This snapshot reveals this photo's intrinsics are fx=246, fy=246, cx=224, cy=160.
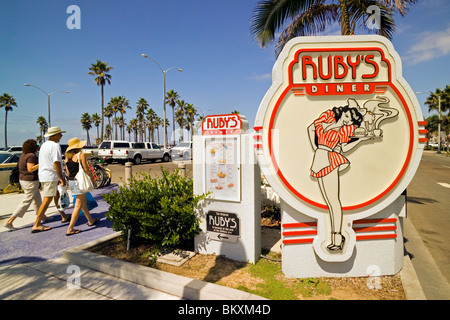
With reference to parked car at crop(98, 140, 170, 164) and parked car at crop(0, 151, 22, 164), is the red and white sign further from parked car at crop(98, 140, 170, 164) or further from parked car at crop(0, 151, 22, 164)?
parked car at crop(98, 140, 170, 164)

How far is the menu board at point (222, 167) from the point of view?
385 centimetres

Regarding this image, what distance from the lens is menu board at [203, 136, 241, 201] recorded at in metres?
3.85

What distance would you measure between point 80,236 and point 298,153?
4.68m

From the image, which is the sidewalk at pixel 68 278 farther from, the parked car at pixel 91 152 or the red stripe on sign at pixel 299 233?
the parked car at pixel 91 152

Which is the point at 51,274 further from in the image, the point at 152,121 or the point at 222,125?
the point at 152,121

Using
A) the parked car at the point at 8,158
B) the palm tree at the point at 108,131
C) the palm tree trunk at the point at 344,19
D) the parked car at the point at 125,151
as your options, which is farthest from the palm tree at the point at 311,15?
the palm tree at the point at 108,131

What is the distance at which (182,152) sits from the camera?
23672mm

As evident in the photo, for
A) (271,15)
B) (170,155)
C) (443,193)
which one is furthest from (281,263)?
(170,155)

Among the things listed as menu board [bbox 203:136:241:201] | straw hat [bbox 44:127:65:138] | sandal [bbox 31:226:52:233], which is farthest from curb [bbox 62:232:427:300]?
straw hat [bbox 44:127:65:138]

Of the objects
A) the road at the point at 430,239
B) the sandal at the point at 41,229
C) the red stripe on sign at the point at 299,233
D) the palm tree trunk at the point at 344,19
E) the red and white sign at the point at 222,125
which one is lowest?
the road at the point at 430,239

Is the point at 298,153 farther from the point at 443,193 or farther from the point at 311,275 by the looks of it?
the point at 443,193

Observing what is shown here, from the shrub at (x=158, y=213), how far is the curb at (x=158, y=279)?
58 centimetres

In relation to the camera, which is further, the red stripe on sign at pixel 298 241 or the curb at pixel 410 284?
the red stripe on sign at pixel 298 241
